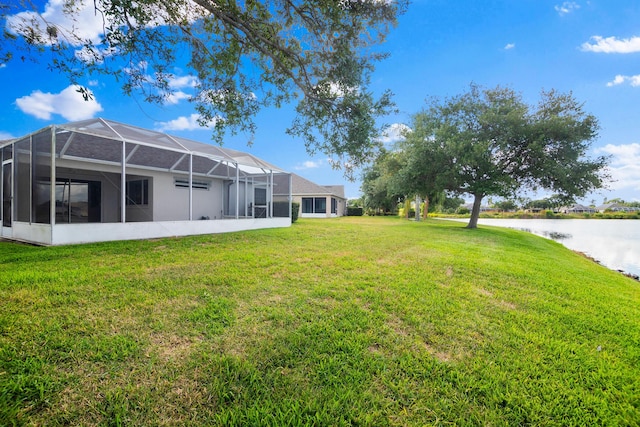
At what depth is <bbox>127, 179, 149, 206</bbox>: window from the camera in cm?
1233

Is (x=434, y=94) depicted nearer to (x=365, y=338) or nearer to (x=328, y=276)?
(x=328, y=276)

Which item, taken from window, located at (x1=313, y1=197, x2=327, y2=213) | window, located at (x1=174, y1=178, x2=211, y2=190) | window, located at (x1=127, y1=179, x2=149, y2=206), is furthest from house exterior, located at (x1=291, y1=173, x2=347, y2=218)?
window, located at (x1=127, y1=179, x2=149, y2=206)

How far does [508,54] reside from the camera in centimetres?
1198

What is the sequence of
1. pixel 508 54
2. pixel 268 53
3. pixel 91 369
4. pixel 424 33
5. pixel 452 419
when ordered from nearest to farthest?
pixel 452 419 → pixel 91 369 → pixel 268 53 → pixel 424 33 → pixel 508 54

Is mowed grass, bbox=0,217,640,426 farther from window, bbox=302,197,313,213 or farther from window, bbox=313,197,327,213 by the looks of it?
window, bbox=302,197,313,213

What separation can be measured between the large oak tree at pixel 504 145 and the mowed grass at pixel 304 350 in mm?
12072

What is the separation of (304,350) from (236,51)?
630 centimetres

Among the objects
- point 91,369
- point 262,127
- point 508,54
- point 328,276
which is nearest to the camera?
point 91,369

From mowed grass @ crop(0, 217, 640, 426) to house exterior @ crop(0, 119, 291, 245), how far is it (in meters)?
3.59

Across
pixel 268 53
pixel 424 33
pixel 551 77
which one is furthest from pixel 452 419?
pixel 551 77

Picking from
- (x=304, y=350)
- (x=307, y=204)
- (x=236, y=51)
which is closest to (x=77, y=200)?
(x=236, y=51)

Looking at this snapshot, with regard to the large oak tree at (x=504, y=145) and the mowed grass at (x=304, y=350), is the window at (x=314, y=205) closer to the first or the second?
the large oak tree at (x=504, y=145)

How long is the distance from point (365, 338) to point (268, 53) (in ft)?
19.0

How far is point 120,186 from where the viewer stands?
12453 mm
